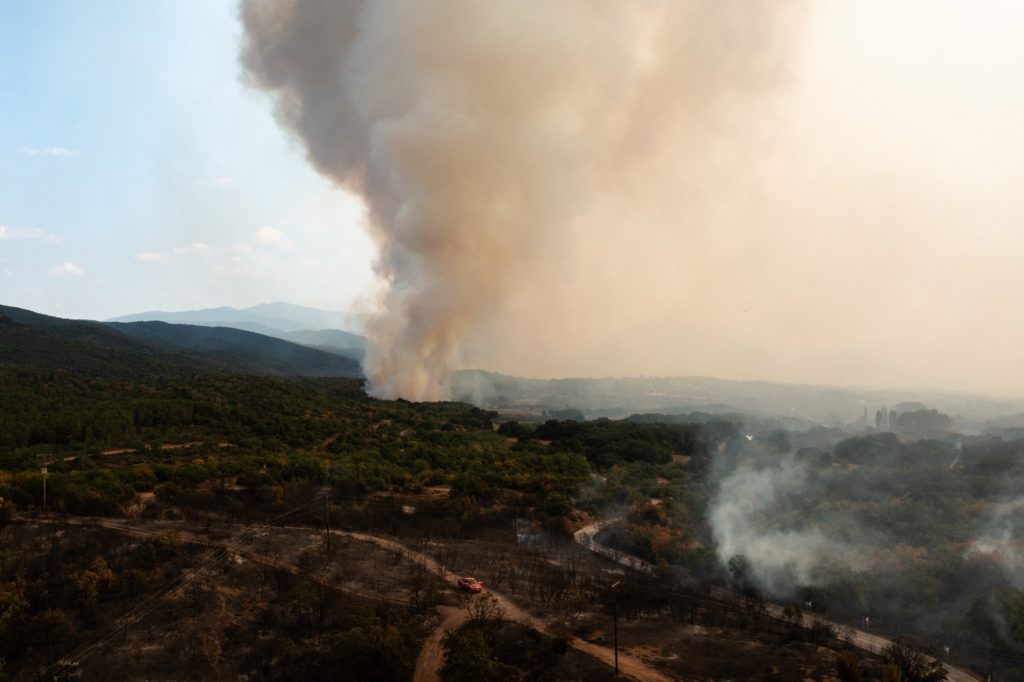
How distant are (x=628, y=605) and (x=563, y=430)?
39289 millimetres

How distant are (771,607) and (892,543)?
937cm

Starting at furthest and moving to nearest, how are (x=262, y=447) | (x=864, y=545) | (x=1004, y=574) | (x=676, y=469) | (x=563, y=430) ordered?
(x=563, y=430) → (x=676, y=469) → (x=262, y=447) → (x=864, y=545) → (x=1004, y=574)

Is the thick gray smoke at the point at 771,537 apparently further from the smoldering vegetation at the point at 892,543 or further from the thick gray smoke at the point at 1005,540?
the thick gray smoke at the point at 1005,540

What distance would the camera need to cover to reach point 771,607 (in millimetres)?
26688

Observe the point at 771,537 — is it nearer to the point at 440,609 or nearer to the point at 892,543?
the point at 892,543

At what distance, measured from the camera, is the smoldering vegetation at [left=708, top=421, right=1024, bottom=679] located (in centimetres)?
2503

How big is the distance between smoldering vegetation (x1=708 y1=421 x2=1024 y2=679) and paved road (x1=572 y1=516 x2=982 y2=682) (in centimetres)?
92

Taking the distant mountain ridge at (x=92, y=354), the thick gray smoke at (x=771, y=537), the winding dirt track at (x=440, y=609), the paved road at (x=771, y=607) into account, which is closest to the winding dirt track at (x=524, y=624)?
the winding dirt track at (x=440, y=609)

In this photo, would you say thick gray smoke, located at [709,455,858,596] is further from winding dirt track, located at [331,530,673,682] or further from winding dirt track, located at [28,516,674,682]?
winding dirt track, located at [28,516,674,682]

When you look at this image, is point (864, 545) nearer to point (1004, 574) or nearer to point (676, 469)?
point (1004, 574)

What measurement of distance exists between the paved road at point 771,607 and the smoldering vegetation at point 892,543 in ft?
3.02

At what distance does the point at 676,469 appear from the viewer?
5200 centimetres

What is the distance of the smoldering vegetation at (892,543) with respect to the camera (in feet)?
82.1

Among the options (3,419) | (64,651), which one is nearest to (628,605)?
(64,651)
